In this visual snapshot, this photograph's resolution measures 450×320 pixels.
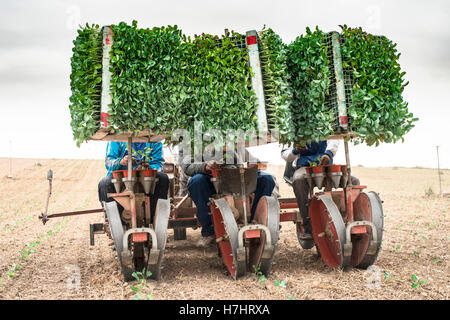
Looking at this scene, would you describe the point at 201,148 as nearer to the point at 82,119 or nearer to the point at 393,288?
the point at 82,119

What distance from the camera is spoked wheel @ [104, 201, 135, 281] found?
467cm

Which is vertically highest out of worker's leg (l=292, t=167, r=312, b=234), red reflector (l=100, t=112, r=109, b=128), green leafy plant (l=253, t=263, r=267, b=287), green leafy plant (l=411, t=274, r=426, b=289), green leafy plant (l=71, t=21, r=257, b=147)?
green leafy plant (l=71, t=21, r=257, b=147)

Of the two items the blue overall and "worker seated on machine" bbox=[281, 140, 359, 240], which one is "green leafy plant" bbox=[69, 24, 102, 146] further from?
"worker seated on machine" bbox=[281, 140, 359, 240]

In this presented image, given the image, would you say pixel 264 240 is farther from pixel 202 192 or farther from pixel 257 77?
pixel 257 77

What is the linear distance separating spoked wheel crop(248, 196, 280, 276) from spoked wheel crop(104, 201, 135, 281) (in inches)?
53.2

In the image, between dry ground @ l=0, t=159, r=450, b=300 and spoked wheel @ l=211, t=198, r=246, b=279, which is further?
spoked wheel @ l=211, t=198, r=246, b=279

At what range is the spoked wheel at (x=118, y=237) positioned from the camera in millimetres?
4668

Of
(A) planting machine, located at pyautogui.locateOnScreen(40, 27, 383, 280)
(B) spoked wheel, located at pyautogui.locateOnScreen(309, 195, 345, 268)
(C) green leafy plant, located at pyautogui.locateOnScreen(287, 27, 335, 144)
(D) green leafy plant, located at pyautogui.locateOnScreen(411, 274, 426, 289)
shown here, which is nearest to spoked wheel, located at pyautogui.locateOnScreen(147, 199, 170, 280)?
(A) planting machine, located at pyautogui.locateOnScreen(40, 27, 383, 280)

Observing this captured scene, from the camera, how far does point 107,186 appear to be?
19.0 ft

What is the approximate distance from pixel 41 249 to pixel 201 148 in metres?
4.40

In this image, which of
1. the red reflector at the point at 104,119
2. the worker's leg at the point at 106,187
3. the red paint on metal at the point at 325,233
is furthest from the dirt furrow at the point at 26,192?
the red paint on metal at the point at 325,233

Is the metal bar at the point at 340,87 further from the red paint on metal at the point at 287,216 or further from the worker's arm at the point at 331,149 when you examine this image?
the red paint on metal at the point at 287,216

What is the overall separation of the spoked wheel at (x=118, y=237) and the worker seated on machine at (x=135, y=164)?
830 millimetres

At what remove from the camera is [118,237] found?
4.69 m
